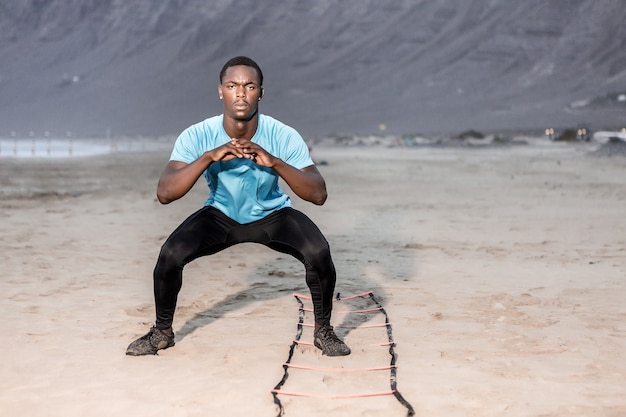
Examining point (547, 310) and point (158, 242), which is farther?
point (158, 242)

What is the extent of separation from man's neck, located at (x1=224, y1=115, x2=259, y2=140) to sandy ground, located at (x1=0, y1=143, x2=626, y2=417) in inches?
56.1

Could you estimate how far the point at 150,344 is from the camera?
200 inches

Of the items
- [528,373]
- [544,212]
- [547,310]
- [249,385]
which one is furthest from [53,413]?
[544,212]

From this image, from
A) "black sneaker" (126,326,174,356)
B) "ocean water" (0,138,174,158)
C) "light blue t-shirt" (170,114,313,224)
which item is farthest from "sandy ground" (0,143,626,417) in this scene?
"ocean water" (0,138,174,158)

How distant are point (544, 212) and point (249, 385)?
10.4m

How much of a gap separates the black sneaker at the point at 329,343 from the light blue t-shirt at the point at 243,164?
0.89 metres

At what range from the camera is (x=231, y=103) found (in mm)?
4875

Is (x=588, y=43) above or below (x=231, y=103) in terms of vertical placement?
above

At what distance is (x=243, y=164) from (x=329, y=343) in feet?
4.34

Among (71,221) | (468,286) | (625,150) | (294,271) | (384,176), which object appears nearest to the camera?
(468,286)

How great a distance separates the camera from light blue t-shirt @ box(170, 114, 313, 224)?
16.3 ft

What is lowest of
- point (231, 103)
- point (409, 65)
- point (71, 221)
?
point (71, 221)

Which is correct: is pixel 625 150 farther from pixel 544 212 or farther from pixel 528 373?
pixel 528 373

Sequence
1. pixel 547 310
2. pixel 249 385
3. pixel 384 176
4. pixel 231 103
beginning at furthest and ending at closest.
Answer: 1. pixel 384 176
2. pixel 547 310
3. pixel 231 103
4. pixel 249 385
